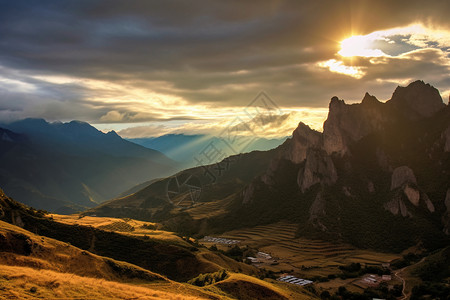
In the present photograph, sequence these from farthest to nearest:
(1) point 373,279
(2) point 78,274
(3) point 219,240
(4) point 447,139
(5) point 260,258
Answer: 1. (3) point 219,240
2. (4) point 447,139
3. (5) point 260,258
4. (1) point 373,279
5. (2) point 78,274

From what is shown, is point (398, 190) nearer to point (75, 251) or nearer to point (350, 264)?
point (350, 264)

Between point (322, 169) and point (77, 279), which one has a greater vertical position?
point (322, 169)

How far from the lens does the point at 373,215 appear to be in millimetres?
164750

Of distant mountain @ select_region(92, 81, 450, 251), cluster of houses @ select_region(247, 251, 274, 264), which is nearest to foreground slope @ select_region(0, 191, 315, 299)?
cluster of houses @ select_region(247, 251, 274, 264)

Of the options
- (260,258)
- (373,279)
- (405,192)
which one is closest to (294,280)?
(373,279)

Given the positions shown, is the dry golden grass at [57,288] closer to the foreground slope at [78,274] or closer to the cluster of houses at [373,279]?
the foreground slope at [78,274]

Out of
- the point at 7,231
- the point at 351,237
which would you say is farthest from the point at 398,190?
the point at 7,231

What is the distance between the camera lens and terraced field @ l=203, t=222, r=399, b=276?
407 ft

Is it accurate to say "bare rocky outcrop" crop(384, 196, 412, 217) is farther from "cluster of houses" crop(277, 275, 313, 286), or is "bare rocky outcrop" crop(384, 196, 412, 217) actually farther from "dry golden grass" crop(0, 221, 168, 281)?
"dry golden grass" crop(0, 221, 168, 281)

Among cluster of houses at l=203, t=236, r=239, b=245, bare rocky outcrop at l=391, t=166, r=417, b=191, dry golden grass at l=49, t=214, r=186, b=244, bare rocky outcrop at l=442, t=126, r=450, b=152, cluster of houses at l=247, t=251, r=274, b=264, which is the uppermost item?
bare rocky outcrop at l=442, t=126, r=450, b=152

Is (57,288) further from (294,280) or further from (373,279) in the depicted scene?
(373,279)

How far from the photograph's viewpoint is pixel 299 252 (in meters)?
147

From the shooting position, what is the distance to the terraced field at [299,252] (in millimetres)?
124188

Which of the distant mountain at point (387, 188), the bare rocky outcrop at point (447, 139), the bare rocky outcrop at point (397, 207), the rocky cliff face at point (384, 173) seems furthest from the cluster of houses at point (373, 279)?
the bare rocky outcrop at point (447, 139)
